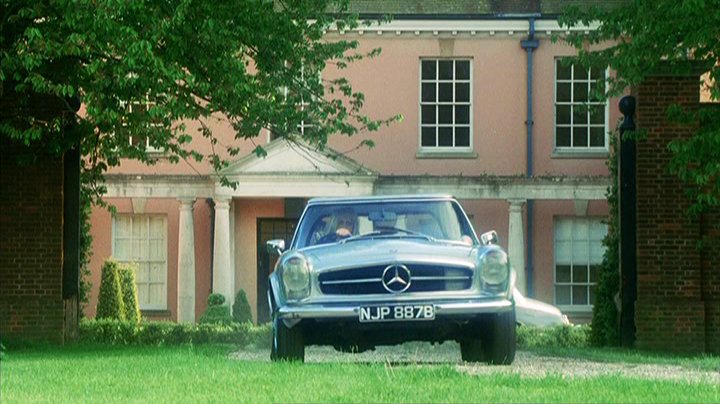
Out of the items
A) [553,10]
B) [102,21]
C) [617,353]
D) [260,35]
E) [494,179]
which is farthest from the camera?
[553,10]

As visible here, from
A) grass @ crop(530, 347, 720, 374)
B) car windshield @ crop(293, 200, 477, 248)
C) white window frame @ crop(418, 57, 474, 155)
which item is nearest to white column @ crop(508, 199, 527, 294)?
white window frame @ crop(418, 57, 474, 155)

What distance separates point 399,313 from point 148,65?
5761 mm

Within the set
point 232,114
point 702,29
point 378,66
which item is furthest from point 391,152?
point 702,29

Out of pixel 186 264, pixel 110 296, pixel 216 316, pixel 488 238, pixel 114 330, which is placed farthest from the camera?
pixel 186 264

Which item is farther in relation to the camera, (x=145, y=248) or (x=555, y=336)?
(x=145, y=248)

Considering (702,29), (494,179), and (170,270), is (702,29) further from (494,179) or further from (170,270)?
(170,270)

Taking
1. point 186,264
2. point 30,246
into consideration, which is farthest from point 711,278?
point 186,264

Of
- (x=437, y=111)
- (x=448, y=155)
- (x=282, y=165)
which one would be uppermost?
(x=437, y=111)

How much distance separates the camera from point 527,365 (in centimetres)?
1677

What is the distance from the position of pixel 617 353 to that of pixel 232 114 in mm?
5858

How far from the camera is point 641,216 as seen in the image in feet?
71.4

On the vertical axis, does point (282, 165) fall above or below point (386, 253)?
above

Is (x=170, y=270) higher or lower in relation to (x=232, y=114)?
lower

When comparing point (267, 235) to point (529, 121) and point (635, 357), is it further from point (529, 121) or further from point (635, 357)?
point (635, 357)
